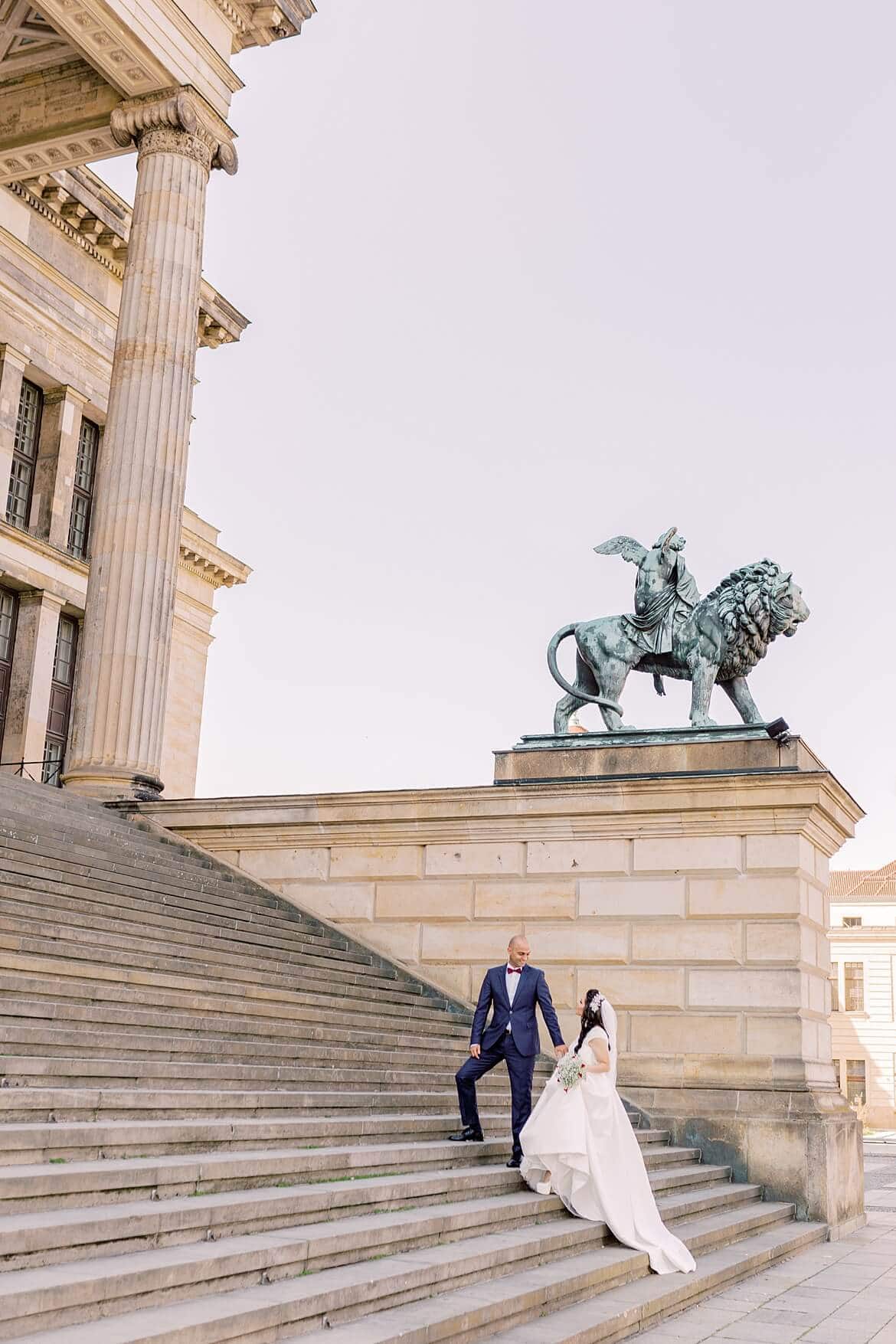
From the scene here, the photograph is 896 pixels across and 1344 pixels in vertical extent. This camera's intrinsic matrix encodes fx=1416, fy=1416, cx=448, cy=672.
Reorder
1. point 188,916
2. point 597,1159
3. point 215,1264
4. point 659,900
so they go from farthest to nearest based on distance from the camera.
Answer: point 659,900, point 188,916, point 597,1159, point 215,1264

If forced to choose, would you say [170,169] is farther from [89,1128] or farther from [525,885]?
[89,1128]

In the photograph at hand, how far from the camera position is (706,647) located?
17594mm

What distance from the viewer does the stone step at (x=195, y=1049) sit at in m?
9.36

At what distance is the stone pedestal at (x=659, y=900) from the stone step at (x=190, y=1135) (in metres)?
4.91

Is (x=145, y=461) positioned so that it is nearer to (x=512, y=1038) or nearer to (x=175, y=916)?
(x=175, y=916)

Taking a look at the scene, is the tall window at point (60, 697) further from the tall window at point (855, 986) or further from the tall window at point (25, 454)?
the tall window at point (855, 986)

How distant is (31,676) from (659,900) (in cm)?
1899

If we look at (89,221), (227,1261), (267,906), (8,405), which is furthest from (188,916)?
(89,221)

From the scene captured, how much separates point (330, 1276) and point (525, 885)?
9.55 meters

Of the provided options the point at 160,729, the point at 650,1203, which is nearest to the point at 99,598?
the point at 160,729

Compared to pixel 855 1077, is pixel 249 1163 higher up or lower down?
higher up

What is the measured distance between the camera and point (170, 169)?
22969 mm

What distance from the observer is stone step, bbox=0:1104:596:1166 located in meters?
7.30

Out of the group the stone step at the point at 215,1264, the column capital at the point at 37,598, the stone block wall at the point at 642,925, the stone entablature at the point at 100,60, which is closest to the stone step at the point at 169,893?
the stone block wall at the point at 642,925
